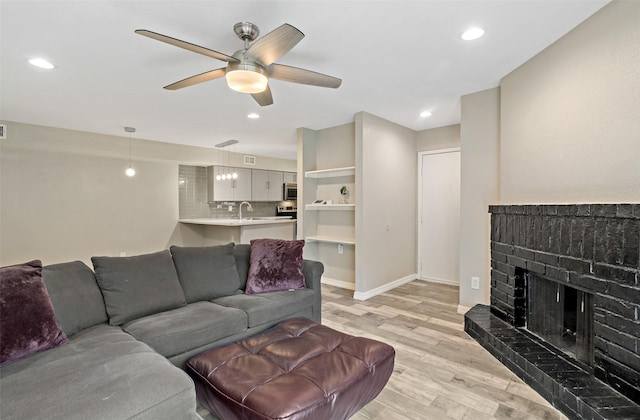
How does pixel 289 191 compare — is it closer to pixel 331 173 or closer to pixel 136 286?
pixel 331 173

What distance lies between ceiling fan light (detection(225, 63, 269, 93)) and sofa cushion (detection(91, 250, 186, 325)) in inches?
61.9

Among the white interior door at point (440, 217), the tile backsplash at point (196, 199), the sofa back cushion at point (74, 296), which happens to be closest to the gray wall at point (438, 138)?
the white interior door at point (440, 217)

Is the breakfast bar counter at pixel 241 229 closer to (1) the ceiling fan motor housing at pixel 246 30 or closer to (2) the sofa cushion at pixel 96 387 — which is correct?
(1) the ceiling fan motor housing at pixel 246 30

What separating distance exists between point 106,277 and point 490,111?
393cm

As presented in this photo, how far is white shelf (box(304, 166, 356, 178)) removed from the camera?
14.4 ft

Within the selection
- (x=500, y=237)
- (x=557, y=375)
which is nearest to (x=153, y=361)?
(x=557, y=375)

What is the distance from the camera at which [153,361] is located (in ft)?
4.92

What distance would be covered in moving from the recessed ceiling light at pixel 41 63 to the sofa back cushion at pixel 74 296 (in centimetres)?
183

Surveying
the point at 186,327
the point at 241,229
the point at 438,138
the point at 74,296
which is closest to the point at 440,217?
the point at 438,138

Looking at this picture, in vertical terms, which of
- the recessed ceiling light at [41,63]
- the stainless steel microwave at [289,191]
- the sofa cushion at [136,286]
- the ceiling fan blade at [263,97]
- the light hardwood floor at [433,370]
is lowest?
the light hardwood floor at [433,370]

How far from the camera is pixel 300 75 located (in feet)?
7.20

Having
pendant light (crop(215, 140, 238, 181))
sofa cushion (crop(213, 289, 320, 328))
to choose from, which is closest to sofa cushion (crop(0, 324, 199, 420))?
sofa cushion (crop(213, 289, 320, 328))

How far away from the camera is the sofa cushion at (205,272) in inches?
103

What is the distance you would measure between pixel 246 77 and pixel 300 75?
1.42ft
